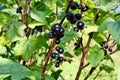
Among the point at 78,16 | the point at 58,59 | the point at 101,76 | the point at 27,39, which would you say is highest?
the point at 78,16

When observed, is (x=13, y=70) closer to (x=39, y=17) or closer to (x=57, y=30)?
(x=57, y=30)

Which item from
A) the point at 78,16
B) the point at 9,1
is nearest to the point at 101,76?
the point at 9,1

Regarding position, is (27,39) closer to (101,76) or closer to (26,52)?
(26,52)

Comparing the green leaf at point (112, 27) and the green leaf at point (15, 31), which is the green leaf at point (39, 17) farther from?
the green leaf at point (112, 27)

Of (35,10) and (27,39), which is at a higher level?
(35,10)

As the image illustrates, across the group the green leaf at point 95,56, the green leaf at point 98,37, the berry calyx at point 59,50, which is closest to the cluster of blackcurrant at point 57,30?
the berry calyx at point 59,50

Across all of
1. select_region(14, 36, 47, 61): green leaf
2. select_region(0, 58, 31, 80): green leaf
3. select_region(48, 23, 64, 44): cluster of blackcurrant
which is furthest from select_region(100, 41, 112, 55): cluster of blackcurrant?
select_region(0, 58, 31, 80): green leaf
